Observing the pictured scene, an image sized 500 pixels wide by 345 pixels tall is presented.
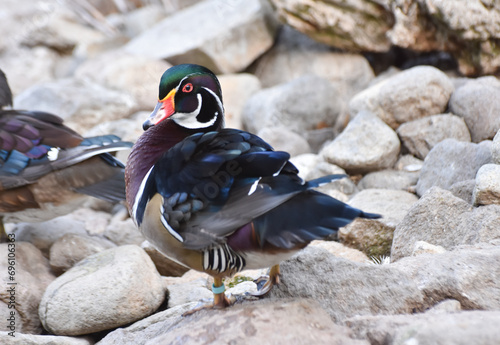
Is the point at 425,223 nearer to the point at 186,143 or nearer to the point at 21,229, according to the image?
the point at 186,143

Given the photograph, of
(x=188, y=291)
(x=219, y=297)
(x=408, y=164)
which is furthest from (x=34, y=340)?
(x=408, y=164)

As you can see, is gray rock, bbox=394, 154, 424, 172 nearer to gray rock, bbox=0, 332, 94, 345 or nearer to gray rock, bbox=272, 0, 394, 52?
gray rock, bbox=272, 0, 394, 52

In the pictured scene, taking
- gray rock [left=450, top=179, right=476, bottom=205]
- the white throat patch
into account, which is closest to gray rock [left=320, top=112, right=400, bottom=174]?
gray rock [left=450, top=179, right=476, bottom=205]

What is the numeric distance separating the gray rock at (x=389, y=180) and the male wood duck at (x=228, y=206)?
196 cm

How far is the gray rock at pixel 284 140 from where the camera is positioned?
195 inches

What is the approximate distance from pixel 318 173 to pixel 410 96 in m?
0.94

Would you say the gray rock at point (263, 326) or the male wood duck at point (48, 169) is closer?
the gray rock at point (263, 326)

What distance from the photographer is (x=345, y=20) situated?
5672 mm

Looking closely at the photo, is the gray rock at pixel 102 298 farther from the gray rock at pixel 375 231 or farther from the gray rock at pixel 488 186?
the gray rock at pixel 488 186

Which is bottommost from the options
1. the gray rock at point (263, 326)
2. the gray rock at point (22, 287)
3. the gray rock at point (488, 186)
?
the gray rock at point (22, 287)

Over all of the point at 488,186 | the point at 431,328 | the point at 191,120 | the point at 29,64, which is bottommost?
the point at 29,64

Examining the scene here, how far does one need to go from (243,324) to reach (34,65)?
705 centimetres

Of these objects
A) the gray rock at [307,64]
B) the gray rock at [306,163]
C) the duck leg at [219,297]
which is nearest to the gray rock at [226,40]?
the gray rock at [307,64]

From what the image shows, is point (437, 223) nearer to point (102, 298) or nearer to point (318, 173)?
point (318, 173)
